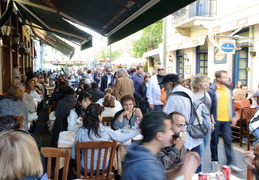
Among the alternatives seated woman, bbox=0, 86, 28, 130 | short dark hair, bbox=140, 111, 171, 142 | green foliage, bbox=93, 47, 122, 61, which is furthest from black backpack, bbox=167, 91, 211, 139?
green foliage, bbox=93, 47, 122, 61

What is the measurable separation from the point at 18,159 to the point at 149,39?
1318 inches

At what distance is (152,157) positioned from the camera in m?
1.92

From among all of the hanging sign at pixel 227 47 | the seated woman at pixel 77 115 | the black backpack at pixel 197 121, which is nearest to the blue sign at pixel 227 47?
the hanging sign at pixel 227 47

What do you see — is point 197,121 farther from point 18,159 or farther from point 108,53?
point 108,53

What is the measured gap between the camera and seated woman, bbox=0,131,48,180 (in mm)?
1825

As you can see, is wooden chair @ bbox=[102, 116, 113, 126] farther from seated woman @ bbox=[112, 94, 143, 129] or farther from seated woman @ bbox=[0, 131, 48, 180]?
seated woman @ bbox=[0, 131, 48, 180]

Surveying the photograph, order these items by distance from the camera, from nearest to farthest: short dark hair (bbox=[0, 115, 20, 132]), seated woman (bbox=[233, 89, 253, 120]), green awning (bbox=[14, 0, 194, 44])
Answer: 1. short dark hair (bbox=[0, 115, 20, 132])
2. green awning (bbox=[14, 0, 194, 44])
3. seated woman (bbox=[233, 89, 253, 120])

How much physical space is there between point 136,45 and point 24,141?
35298mm

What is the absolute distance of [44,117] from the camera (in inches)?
440

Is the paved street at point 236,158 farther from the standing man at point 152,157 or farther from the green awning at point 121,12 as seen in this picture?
the standing man at point 152,157

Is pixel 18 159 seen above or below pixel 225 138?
above

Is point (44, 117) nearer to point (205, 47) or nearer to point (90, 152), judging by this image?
point (90, 152)

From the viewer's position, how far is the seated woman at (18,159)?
5.99 ft

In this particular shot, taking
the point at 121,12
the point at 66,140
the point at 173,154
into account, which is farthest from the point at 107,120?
the point at 173,154
